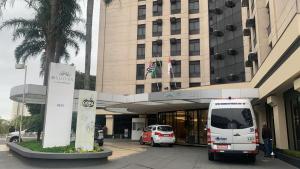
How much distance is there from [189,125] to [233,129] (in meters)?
17.4

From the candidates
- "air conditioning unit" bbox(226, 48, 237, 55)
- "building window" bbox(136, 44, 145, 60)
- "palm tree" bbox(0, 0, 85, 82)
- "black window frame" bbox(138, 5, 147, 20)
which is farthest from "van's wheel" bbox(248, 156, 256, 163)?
"black window frame" bbox(138, 5, 147, 20)

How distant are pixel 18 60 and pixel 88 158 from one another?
18557mm

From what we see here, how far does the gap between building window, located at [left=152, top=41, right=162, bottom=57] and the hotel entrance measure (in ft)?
46.9

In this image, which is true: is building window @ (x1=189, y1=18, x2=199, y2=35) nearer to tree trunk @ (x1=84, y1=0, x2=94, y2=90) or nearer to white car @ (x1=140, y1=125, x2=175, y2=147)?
white car @ (x1=140, y1=125, x2=175, y2=147)

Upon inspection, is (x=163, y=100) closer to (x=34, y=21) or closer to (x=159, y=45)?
(x=34, y=21)

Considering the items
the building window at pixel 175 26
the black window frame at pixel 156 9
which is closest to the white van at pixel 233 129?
the building window at pixel 175 26

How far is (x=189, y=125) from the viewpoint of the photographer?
31.9 metres

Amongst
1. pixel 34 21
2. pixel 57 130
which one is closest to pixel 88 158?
pixel 57 130

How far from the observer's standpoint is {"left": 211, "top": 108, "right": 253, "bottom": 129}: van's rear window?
48.2 feet

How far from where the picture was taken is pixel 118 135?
46781 millimetres

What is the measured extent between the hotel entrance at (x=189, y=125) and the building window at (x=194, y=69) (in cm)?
1201

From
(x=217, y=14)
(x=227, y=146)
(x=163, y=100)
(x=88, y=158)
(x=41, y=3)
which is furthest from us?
(x=217, y=14)

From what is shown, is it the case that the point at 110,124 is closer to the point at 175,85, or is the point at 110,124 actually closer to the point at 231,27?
the point at 175,85

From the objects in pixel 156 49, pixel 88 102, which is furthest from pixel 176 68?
pixel 88 102
